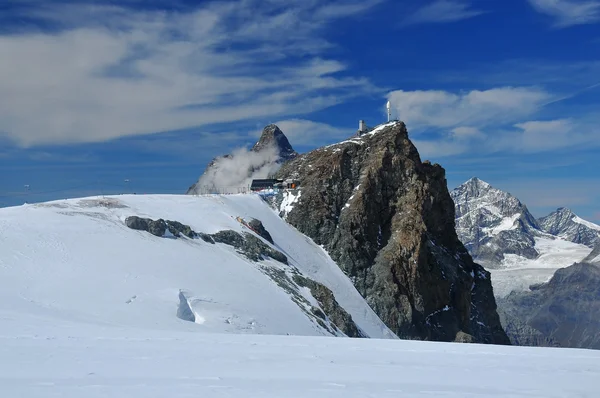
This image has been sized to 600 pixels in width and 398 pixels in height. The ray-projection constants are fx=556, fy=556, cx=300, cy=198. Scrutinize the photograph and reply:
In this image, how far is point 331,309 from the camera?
163ft

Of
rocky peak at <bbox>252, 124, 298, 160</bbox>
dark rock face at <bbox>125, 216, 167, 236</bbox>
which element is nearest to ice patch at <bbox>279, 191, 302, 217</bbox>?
dark rock face at <bbox>125, 216, 167, 236</bbox>

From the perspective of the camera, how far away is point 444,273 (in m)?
70.6

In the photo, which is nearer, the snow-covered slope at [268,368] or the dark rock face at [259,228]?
the snow-covered slope at [268,368]

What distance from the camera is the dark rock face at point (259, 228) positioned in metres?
59.4

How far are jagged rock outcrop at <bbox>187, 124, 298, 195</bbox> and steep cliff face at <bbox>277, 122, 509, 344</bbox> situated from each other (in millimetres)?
67494

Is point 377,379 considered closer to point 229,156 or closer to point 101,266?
point 101,266

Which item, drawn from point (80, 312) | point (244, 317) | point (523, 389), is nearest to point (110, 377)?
point (523, 389)

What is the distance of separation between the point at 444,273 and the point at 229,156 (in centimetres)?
10399

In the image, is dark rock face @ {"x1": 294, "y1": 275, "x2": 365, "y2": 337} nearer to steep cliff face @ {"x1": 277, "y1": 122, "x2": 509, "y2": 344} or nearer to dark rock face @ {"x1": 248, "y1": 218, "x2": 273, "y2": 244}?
dark rock face @ {"x1": 248, "y1": 218, "x2": 273, "y2": 244}

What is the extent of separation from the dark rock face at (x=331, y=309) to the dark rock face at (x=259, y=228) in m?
8.60

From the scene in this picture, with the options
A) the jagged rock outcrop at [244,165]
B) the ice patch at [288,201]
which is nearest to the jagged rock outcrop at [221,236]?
the ice patch at [288,201]

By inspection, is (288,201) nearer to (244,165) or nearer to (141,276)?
(141,276)

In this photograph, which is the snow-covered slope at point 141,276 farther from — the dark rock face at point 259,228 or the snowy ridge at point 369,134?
the snowy ridge at point 369,134

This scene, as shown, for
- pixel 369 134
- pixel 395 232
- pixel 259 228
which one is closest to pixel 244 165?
pixel 369 134
